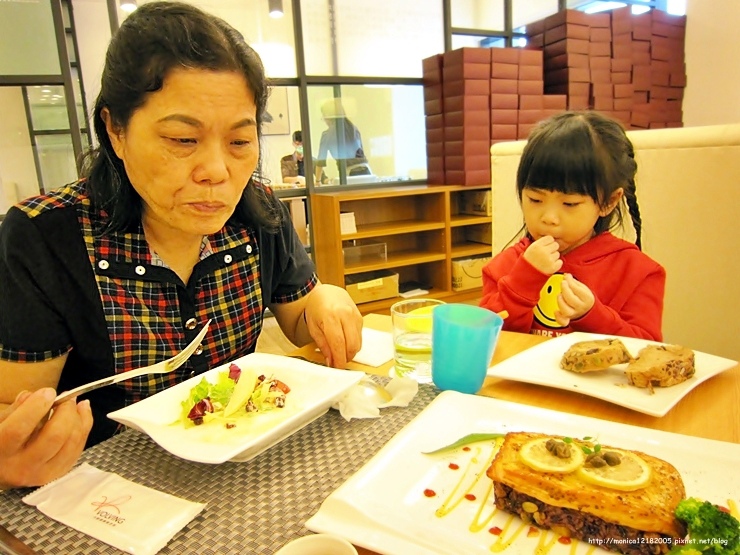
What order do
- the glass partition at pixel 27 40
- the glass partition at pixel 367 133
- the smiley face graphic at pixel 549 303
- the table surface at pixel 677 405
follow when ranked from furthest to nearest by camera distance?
the glass partition at pixel 367 133, the glass partition at pixel 27 40, the smiley face graphic at pixel 549 303, the table surface at pixel 677 405

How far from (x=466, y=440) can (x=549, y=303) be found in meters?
0.89

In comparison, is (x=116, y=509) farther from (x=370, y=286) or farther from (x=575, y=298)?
(x=370, y=286)

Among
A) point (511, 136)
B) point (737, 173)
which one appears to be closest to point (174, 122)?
point (737, 173)

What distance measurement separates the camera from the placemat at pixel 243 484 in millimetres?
592

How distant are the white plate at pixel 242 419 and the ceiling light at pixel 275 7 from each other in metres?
3.73

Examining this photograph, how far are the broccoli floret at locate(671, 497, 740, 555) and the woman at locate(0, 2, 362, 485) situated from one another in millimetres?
724

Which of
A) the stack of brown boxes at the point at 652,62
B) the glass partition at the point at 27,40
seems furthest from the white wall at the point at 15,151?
the stack of brown boxes at the point at 652,62

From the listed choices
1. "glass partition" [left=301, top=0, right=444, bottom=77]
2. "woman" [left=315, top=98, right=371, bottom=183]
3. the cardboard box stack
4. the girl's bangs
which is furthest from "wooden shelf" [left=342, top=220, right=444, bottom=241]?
the girl's bangs

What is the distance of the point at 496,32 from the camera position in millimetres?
4844

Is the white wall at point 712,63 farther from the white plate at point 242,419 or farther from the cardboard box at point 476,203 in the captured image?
the white plate at point 242,419

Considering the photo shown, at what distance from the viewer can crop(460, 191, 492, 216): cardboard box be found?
4418mm

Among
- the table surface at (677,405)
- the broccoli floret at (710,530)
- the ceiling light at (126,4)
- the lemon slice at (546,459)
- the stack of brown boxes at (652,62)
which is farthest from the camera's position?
the stack of brown boxes at (652,62)

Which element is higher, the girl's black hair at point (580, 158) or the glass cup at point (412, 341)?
the girl's black hair at point (580, 158)

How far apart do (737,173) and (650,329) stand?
2.14 feet
